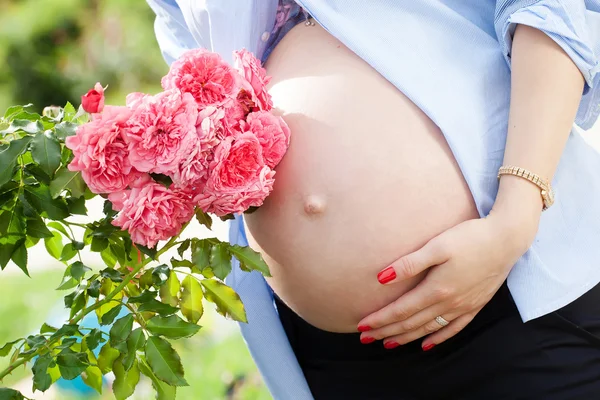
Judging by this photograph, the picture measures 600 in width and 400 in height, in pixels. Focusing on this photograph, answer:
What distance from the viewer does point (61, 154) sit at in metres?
1.26

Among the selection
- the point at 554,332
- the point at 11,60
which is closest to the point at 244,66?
the point at 554,332

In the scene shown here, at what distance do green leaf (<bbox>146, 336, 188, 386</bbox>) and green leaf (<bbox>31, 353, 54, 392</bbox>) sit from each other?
17 centimetres

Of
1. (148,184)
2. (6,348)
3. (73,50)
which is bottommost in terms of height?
(73,50)

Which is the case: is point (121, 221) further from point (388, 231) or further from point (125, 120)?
point (388, 231)

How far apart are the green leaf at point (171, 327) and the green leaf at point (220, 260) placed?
0.33 ft

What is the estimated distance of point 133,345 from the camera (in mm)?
1223

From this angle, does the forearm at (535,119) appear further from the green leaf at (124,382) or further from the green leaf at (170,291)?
the green leaf at (124,382)

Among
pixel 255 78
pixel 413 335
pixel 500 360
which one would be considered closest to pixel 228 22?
pixel 255 78

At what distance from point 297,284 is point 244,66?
41 centimetres

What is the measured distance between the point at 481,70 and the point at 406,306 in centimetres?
47

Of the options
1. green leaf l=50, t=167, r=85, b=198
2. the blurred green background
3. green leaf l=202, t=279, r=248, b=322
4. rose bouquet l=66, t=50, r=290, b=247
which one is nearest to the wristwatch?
rose bouquet l=66, t=50, r=290, b=247

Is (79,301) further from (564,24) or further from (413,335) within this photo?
(564,24)

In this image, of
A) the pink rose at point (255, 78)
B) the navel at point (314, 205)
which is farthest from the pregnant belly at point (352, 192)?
the pink rose at point (255, 78)

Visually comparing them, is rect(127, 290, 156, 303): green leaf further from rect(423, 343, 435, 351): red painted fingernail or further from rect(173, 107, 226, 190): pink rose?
rect(423, 343, 435, 351): red painted fingernail
